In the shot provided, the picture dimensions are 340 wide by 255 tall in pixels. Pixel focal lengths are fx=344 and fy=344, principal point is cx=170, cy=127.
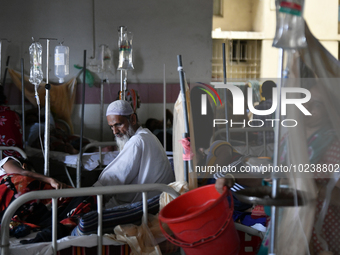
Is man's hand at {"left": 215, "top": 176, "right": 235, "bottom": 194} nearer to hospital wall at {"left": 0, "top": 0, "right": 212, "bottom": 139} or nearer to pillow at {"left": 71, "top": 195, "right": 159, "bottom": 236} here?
pillow at {"left": 71, "top": 195, "right": 159, "bottom": 236}

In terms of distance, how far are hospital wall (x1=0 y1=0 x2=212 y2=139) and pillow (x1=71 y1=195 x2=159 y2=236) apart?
371 cm

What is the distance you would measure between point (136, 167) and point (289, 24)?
5.26 feet

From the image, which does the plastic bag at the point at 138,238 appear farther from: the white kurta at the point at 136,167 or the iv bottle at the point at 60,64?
the iv bottle at the point at 60,64

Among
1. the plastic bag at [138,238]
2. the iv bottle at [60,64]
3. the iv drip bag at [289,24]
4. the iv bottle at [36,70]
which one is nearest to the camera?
the iv drip bag at [289,24]

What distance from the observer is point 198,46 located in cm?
579

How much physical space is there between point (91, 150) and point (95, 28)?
2.02 metres

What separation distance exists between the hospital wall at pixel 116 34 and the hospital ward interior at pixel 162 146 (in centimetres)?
2

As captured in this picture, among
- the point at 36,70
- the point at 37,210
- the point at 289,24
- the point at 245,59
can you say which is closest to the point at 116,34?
the point at 36,70

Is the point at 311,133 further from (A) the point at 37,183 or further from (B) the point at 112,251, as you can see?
(A) the point at 37,183

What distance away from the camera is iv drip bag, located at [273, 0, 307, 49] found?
1124 mm

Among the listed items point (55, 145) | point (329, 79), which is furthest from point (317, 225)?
point (55, 145)

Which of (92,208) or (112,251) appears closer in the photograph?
(112,251)

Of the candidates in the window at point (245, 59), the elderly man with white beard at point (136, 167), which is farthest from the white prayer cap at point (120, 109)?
the window at point (245, 59)

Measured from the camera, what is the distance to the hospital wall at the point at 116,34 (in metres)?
5.25
